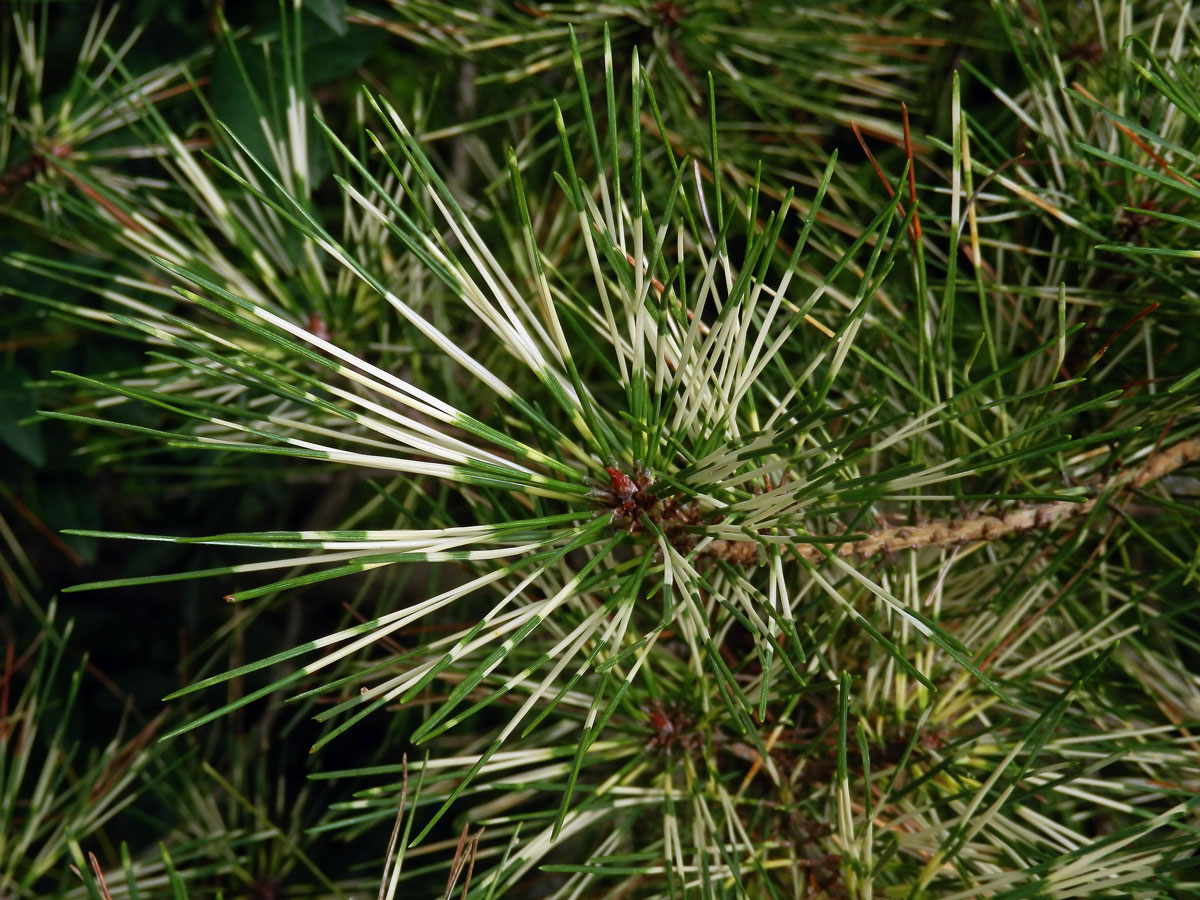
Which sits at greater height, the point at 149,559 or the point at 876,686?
the point at 876,686

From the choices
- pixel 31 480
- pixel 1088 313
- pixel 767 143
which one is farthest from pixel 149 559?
pixel 1088 313

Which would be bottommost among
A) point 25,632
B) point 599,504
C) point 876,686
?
point 25,632

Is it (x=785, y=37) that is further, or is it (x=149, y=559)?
(x=149, y=559)

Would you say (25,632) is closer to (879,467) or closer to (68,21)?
(68,21)

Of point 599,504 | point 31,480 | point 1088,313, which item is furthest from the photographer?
point 31,480
